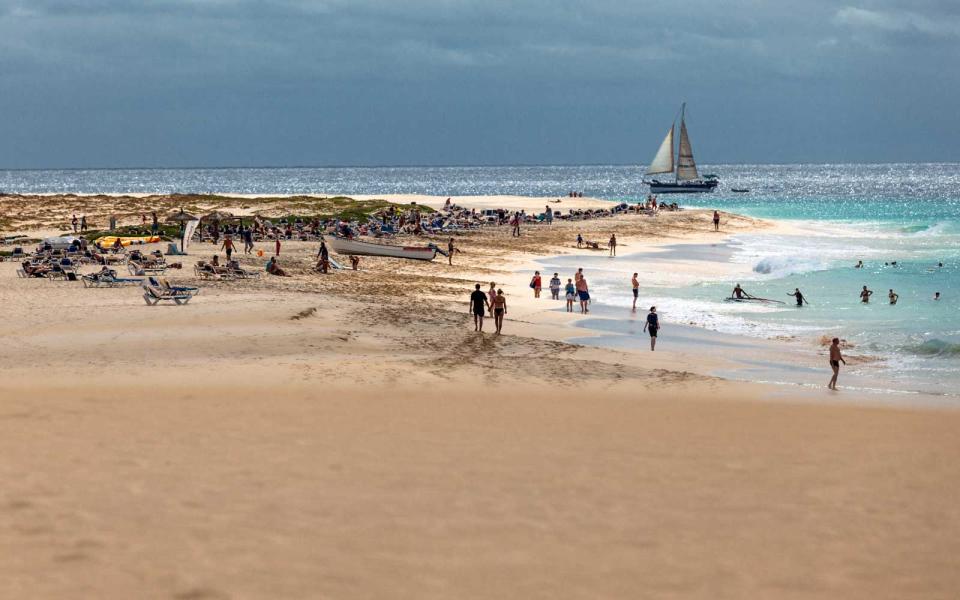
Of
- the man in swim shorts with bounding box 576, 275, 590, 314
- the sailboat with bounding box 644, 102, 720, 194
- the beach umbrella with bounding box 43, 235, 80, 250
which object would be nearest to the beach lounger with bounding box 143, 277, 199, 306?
the man in swim shorts with bounding box 576, 275, 590, 314

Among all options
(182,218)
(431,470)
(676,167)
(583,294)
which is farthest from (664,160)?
(431,470)

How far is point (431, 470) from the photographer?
11.6 meters

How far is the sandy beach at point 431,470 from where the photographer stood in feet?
28.8

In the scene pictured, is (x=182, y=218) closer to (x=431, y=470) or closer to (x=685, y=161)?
(x=431, y=470)

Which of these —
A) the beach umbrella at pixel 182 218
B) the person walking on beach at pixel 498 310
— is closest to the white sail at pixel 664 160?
the beach umbrella at pixel 182 218

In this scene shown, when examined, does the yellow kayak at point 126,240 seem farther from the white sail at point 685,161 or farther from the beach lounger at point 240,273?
the white sail at point 685,161

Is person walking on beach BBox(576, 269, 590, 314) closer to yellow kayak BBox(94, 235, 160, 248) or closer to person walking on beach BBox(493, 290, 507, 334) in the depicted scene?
person walking on beach BBox(493, 290, 507, 334)

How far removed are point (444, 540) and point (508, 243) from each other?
41.7 m

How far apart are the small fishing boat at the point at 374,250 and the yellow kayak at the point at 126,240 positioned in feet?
22.8

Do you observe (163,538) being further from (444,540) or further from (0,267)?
(0,267)

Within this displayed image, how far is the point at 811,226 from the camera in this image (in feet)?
265

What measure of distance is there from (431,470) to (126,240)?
30.5 m

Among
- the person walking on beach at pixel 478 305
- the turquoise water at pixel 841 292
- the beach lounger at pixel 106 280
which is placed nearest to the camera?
the person walking on beach at pixel 478 305

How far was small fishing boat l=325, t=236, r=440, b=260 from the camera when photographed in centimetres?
3941
